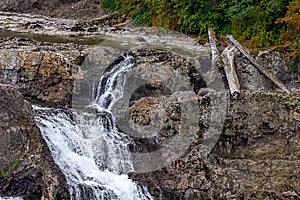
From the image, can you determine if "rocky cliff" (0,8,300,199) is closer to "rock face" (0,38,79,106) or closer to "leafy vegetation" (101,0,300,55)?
"rock face" (0,38,79,106)

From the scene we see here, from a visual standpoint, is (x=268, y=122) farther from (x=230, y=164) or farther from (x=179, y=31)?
(x=179, y=31)

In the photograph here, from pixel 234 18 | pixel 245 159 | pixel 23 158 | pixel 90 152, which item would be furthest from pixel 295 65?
pixel 23 158

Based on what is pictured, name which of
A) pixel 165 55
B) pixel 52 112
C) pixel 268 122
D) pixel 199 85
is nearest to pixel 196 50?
pixel 165 55

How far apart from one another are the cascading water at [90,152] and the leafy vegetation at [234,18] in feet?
20.9

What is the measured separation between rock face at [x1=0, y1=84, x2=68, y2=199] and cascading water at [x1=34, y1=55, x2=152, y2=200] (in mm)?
375

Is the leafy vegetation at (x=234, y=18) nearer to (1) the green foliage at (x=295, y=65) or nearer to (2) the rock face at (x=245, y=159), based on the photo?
(1) the green foliage at (x=295, y=65)

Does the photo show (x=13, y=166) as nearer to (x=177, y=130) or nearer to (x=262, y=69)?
(x=177, y=130)

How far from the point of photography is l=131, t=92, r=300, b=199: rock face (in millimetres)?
7965

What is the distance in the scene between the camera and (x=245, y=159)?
331 inches

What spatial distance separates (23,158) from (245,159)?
5.16 metres

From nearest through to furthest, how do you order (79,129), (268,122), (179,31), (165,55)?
1. (268,122)
2. (79,129)
3. (165,55)
4. (179,31)

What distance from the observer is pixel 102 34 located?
16.4 m

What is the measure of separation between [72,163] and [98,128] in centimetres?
131

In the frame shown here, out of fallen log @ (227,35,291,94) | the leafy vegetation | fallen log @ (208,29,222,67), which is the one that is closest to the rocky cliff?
fallen log @ (227,35,291,94)
